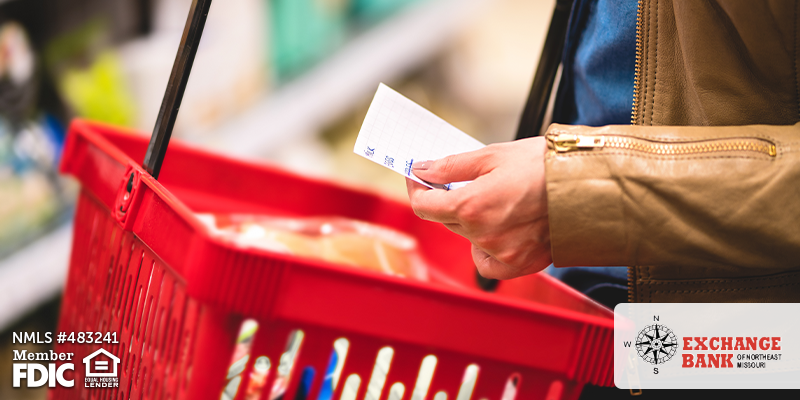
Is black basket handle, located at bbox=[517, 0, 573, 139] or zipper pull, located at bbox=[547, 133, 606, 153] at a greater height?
black basket handle, located at bbox=[517, 0, 573, 139]

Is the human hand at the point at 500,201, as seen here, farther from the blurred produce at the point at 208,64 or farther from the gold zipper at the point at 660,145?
the blurred produce at the point at 208,64

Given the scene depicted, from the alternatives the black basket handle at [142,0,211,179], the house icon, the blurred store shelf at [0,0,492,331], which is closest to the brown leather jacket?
the black basket handle at [142,0,211,179]

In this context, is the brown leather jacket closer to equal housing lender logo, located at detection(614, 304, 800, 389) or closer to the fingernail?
equal housing lender logo, located at detection(614, 304, 800, 389)

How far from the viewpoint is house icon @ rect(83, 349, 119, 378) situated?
73 cm

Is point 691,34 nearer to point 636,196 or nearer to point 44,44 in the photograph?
point 636,196

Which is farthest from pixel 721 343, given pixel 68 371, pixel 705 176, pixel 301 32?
pixel 301 32

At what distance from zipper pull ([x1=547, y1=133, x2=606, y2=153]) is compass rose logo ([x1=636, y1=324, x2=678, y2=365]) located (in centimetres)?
22

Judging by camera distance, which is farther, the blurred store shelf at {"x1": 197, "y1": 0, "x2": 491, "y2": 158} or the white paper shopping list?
the blurred store shelf at {"x1": 197, "y1": 0, "x2": 491, "y2": 158}

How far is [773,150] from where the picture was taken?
0.61m

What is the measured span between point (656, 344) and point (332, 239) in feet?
1.85

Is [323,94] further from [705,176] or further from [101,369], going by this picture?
[705,176]

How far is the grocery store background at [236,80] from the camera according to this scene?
1.47 metres

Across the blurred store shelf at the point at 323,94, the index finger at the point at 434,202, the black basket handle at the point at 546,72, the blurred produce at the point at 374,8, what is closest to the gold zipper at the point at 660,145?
the index finger at the point at 434,202

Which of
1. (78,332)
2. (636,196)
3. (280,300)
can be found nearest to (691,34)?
(636,196)
